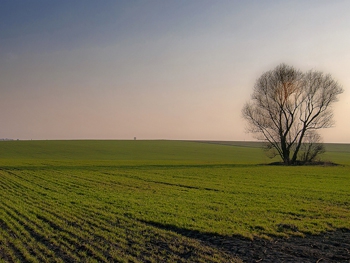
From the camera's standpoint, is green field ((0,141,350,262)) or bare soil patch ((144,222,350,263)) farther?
green field ((0,141,350,262))

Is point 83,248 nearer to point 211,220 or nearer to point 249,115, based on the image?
point 211,220

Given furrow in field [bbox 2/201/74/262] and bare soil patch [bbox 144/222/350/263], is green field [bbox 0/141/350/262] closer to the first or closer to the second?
furrow in field [bbox 2/201/74/262]

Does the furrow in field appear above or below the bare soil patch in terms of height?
below

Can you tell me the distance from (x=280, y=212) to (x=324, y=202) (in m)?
3.92

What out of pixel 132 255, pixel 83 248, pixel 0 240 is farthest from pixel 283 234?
pixel 0 240

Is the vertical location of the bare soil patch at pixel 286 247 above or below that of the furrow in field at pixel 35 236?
above

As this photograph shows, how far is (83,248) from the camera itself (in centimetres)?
910

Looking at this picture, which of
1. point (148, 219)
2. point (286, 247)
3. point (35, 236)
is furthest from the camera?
point (148, 219)

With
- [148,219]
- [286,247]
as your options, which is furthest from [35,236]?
[286,247]

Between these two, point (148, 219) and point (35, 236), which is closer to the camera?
point (35, 236)

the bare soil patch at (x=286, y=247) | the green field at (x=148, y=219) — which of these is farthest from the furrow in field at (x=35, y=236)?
the bare soil patch at (x=286, y=247)

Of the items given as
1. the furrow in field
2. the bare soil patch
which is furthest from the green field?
the bare soil patch

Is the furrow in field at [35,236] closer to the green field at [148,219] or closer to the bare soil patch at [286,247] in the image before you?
the green field at [148,219]

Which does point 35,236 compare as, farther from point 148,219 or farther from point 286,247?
point 286,247
